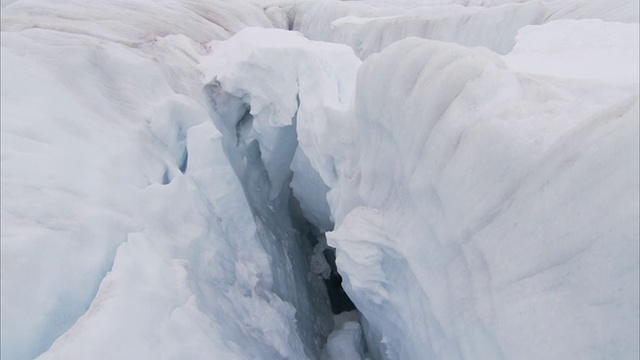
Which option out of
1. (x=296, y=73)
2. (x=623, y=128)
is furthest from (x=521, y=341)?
(x=296, y=73)

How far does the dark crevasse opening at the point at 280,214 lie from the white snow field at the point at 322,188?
0.14ft

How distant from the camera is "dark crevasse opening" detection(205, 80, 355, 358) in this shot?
3.75 metres

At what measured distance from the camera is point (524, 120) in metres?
1.56

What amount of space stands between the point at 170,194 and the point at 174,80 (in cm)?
120

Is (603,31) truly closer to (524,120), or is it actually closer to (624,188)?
(524,120)

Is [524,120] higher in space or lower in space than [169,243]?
higher

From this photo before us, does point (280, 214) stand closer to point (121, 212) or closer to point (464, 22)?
point (121, 212)

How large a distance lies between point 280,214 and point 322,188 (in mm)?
821

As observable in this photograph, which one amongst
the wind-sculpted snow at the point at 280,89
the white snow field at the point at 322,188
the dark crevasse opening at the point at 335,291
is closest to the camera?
the white snow field at the point at 322,188

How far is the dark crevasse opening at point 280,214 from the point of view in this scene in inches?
148

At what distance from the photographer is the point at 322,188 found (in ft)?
13.7

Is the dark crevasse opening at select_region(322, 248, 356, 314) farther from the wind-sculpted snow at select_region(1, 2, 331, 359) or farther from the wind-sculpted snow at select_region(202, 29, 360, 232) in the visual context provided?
the wind-sculpted snow at select_region(202, 29, 360, 232)

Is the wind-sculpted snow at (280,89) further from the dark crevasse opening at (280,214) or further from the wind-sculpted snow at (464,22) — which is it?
the wind-sculpted snow at (464,22)

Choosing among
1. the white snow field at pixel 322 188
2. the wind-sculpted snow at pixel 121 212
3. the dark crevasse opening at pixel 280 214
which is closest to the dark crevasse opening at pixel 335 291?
the dark crevasse opening at pixel 280 214
